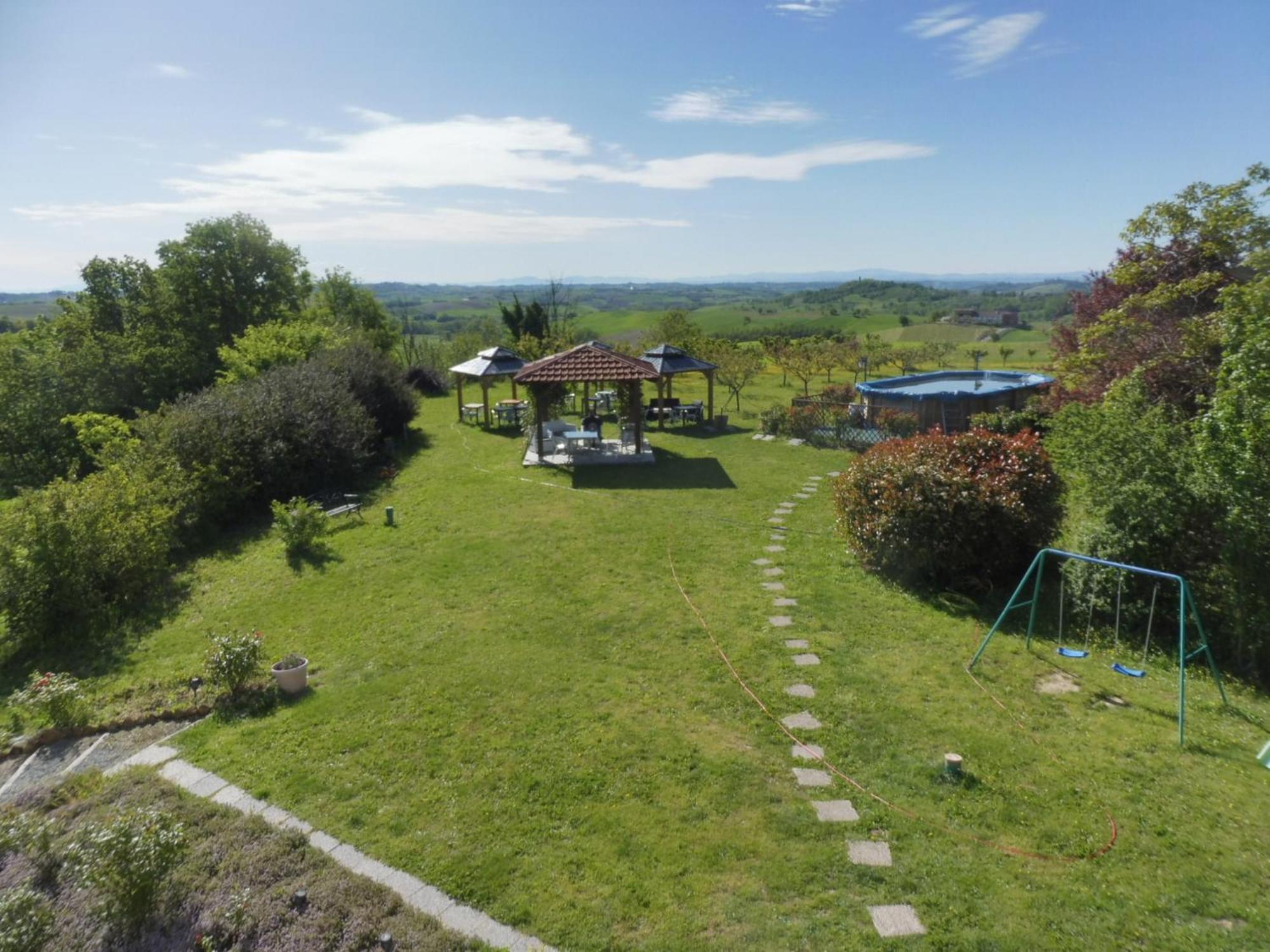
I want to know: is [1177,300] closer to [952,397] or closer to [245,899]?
[952,397]

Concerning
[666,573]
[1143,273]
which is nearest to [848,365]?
[1143,273]

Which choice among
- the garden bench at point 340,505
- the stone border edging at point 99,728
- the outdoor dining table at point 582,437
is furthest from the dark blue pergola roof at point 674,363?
the stone border edging at point 99,728

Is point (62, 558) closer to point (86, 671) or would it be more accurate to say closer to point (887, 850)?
point (86, 671)

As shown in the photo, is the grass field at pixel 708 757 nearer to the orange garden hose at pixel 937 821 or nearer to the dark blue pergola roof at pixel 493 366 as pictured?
the orange garden hose at pixel 937 821

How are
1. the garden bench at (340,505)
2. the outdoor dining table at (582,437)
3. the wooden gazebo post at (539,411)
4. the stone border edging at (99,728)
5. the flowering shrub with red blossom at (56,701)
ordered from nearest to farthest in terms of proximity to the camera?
the stone border edging at (99,728)
the flowering shrub with red blossom at (56,701)
the garden bench at (340,505)
the wooden gazebo post at (539,411)
the outdoor dining table at (582,437)

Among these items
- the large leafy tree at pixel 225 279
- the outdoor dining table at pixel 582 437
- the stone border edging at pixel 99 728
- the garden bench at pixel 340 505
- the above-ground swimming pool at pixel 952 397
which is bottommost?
the stone border edging at pixel 99 728

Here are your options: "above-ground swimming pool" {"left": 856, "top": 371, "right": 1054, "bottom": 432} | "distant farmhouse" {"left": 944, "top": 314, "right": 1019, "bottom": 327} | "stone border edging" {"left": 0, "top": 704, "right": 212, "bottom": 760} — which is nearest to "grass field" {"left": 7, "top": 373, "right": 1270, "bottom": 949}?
"stone border edging" {"left": 0, "top": 704, "right": 212, "bottom": 760}
